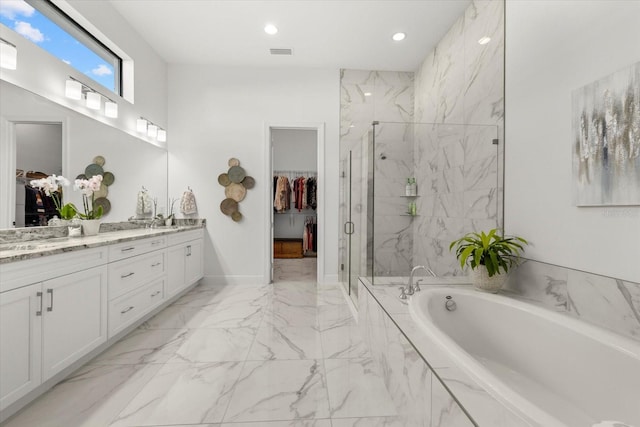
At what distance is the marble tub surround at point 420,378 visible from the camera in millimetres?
774

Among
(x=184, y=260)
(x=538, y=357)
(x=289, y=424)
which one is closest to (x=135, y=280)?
(x=184, y=260)

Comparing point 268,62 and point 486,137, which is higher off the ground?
point 268,62

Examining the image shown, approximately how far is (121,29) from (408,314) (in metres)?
3.67

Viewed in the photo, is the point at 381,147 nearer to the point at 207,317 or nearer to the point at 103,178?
the point at 207,317

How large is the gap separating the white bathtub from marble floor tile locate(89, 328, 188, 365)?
69.2 inches

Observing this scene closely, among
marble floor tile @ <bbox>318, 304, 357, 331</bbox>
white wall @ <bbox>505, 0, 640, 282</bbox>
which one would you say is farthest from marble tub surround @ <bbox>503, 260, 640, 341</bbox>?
marble floor tile @ <bbox>318, 304, 357, 331</bbox>

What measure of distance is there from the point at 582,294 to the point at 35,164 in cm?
344

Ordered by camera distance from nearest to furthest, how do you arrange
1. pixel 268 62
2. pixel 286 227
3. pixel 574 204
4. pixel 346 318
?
pixel 574 204 < pixel 346 318 < pixel 268 62 < pixel 286 227

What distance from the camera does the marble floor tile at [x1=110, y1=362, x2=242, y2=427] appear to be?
134cm

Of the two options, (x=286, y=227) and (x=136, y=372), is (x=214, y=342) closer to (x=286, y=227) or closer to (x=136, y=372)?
(x=136, y=372)

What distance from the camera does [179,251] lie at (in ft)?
9.78

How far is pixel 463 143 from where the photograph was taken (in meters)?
2.30

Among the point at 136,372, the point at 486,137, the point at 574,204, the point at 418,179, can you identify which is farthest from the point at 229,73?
the point at 574,204

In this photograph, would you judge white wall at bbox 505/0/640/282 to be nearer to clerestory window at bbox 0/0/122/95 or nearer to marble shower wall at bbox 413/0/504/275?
marble shower wall at bbox 413/0/504/275
